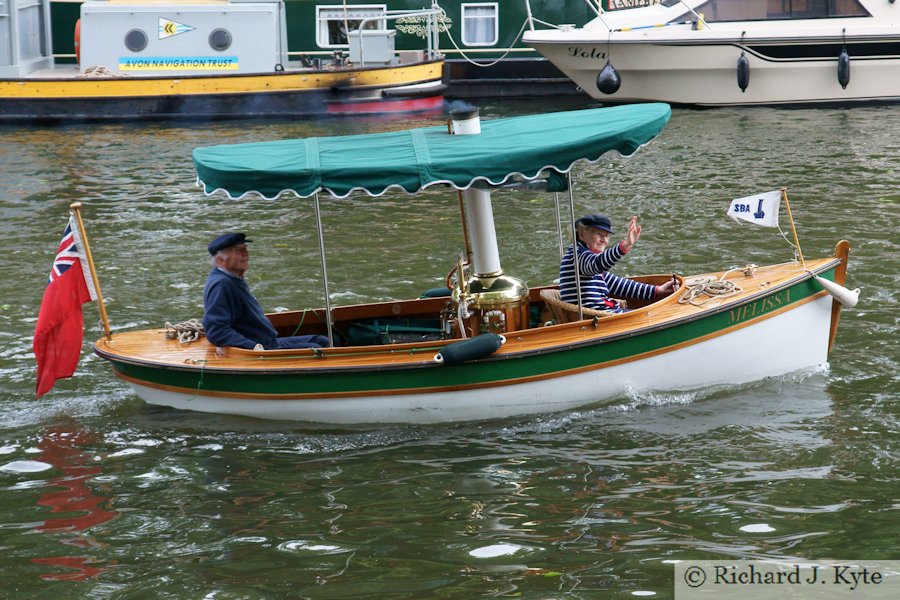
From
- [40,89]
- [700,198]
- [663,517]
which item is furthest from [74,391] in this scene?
[40,89]

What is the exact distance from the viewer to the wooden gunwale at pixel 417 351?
8.12 metres

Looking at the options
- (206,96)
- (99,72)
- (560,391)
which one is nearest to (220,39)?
(206,96)

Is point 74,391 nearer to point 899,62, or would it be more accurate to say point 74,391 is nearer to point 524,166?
point 524,166

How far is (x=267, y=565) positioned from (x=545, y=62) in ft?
66.4

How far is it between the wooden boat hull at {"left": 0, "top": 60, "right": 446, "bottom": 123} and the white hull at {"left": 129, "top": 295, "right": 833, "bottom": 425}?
15.0 metres

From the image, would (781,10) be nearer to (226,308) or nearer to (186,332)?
(186,332)

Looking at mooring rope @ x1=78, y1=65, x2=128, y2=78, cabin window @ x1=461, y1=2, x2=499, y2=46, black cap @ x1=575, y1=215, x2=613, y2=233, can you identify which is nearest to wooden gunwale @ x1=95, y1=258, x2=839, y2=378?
black cap @ x1=575, y1=215, x2=613, y2=233

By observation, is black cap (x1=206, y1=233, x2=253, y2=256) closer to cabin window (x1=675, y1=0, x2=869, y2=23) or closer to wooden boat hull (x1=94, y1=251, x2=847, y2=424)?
wooden boat hull (x1=94, y1=251, x2=847, y2=424)

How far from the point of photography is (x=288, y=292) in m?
12.0

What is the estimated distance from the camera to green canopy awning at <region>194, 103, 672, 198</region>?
7.73 m

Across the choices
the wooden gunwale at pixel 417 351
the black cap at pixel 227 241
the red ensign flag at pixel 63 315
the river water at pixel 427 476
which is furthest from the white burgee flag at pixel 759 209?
the red ensign flag at pixel 63 315

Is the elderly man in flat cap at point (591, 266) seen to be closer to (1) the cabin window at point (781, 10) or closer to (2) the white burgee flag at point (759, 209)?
(2) the white burgee flag at point (759, 209)

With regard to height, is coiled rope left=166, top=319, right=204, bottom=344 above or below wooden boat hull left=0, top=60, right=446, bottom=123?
below

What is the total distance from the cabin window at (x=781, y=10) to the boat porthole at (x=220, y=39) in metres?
9.13
